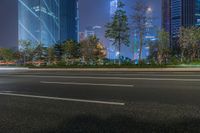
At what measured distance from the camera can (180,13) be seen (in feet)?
307

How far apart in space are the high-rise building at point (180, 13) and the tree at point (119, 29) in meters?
61.7

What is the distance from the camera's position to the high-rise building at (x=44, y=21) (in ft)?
338

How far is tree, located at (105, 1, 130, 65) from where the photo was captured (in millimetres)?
30719

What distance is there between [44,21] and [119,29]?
83.8 metres

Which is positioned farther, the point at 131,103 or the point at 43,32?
the point at 43,32

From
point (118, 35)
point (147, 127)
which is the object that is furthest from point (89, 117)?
point (118, 35)

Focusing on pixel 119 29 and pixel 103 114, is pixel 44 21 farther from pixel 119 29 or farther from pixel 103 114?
pixel 103 114

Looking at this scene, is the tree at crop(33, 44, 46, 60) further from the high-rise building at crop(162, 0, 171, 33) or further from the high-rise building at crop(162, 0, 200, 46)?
the high-rise building at crop(162, 0, 200, 46)

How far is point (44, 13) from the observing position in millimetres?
107562

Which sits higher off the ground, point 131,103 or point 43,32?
point 43,32

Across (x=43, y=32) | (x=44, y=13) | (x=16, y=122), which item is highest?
(x=44, y=13)

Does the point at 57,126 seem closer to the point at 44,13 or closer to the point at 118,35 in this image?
the point at 118,35

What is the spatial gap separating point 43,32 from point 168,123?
108m

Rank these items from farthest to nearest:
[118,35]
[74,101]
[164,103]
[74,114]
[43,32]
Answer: [43,32], [118,35], [74,101], [164,103], [74,114]
